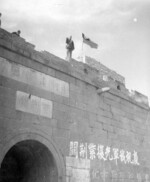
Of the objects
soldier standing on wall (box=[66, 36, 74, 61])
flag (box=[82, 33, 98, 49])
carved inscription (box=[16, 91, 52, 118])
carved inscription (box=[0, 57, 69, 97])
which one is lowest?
carved inscription (box=[16, 91, 52, 118])

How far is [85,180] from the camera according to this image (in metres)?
7.22

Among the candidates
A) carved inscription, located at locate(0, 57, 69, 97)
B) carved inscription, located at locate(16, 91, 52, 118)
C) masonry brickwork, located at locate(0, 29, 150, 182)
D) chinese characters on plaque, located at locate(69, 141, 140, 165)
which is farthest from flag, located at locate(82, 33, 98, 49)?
carved inscription, located at locate(16, 91, 52, 118)

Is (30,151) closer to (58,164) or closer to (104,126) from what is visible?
(58,164)

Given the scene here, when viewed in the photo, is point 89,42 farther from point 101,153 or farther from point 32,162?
point 32,162

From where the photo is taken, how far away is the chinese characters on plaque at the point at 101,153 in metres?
7.18

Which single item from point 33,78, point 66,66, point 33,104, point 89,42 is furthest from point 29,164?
point 89,42

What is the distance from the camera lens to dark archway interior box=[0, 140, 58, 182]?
650 centimetres

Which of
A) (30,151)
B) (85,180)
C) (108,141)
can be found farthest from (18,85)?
(108,141)

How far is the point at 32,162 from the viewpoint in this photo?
6809 millimetres

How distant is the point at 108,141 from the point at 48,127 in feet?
8.27

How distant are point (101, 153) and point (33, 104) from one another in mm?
2741

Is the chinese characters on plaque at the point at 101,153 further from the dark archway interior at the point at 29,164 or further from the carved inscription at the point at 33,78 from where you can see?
the carved inscription at the point at 33,78

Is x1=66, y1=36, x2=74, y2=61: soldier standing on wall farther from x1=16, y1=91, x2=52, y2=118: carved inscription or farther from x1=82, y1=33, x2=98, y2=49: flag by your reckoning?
x1=16, y1=91, x2=52, y2=118: carved inscription

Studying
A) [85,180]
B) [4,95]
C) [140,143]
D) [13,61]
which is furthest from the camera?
[140,143]
